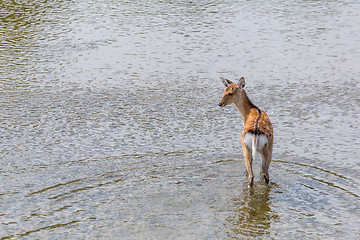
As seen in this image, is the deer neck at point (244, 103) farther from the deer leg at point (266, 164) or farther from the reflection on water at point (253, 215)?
the reflection on water at point (253, 215)

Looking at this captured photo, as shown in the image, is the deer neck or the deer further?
the deer neck

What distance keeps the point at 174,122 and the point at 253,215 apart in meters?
3.42

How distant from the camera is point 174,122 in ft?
33.3

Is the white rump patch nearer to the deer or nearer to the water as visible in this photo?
the deer

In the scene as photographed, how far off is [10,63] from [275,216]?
27.9 ft

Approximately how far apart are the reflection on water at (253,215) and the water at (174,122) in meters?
0.03

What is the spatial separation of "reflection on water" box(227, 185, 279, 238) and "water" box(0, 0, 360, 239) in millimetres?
25

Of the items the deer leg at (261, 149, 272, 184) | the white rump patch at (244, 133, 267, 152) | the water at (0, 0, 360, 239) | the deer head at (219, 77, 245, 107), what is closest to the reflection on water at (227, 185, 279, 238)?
the water at (0, 0, 360, 239)

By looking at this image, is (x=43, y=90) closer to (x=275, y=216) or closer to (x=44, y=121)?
(x=44, y=121)

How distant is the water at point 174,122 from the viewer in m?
6.94

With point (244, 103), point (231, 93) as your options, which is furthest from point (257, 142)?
point (231, 93)

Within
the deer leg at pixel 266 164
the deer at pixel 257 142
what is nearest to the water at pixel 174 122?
the deer leg at pixel 266 164

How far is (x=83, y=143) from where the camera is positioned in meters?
9.30

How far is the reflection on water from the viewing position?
260 inches
